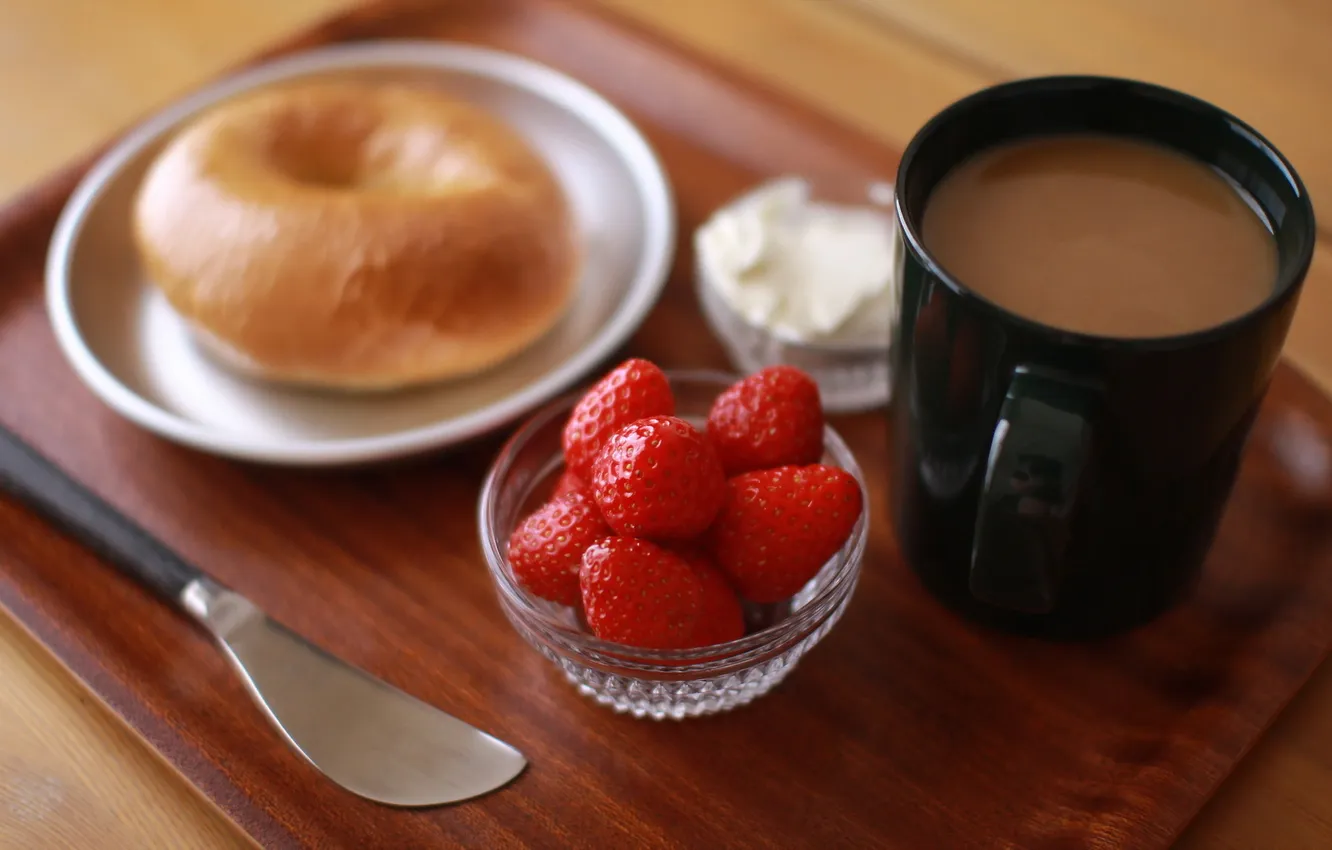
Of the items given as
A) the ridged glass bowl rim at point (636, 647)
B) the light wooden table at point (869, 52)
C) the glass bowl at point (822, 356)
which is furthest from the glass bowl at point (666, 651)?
the light wooden table at point (869, 52)

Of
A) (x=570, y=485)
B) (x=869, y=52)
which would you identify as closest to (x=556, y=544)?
(x=570, y=485)

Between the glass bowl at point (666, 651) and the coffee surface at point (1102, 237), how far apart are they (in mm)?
133

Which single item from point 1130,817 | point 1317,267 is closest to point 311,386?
point 1130,817

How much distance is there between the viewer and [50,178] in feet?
2.95

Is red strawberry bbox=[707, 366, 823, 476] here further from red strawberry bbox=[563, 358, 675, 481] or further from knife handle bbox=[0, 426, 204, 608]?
knife handle bbox=[0, 426, 204, 608]

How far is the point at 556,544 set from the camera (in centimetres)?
56

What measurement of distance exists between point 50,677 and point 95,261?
0.34 m

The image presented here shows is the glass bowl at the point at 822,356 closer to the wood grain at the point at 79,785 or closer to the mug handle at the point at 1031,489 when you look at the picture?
the mug handle at the point at 1031,489

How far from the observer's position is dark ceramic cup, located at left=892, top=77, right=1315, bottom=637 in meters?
0.48

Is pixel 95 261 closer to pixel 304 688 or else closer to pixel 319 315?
pixel 319 315

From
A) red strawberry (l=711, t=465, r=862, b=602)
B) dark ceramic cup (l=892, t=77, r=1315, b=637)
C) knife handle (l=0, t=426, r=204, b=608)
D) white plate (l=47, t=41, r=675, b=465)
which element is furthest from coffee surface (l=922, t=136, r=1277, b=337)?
knife handle (l=0, t=426, r=204, b=608)

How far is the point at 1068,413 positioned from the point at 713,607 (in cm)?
18

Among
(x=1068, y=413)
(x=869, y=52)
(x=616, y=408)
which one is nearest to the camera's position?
(x=1068, y=413)

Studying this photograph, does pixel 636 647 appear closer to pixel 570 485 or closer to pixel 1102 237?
pixel 570 485
